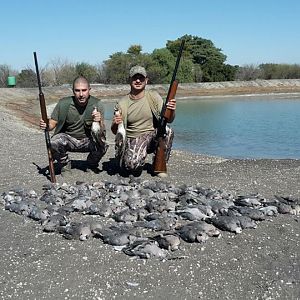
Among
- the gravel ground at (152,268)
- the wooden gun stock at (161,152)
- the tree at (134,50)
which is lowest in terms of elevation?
the gravel ground at (152,268)

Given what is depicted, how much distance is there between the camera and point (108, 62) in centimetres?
7500

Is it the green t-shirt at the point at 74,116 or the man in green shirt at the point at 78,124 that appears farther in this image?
the green t-shirt at the point at 74,116

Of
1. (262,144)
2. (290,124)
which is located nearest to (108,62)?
(290,124)

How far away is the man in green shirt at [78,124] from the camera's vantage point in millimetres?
7934

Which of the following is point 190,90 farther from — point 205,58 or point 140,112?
point 140,112

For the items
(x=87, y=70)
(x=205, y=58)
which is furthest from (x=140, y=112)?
(x=205, y=58)

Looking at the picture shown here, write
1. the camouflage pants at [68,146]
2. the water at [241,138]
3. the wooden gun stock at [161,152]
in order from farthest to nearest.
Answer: the water at [241,138] < the wooden gun stock at [161,152] < the camouflage pants at [68,146]

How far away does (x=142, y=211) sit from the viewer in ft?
19.7

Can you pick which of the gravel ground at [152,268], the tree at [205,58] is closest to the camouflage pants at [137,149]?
the gravel ground at [152,268]

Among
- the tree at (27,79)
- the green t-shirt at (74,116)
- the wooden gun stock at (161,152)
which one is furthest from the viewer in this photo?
the tree at (27,79)

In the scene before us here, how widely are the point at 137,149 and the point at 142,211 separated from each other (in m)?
2.40

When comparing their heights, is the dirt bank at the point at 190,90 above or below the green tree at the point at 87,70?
below

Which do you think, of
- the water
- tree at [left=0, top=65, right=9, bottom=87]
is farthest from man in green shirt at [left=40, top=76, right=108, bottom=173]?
tree at [left=0, top=65, right=9, bottom=87]

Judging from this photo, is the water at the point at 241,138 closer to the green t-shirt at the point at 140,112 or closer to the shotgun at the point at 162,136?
the shotgun at the point at 162,136
